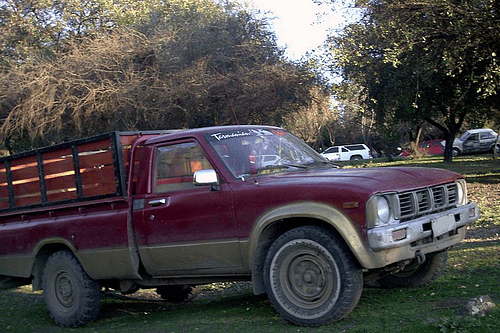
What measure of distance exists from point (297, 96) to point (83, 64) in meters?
6.78

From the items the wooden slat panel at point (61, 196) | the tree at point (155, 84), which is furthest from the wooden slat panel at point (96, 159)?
the tree at point (155, 84)

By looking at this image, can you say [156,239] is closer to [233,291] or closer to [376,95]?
[233,291]

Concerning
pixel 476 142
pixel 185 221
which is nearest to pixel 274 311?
pixel 185 221

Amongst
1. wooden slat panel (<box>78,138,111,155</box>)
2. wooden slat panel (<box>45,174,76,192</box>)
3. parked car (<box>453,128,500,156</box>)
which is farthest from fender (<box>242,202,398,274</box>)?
parked car (<box>453,128,500,156</box>)

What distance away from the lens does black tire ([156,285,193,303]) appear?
26.2 ft

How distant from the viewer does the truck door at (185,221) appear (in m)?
5.86

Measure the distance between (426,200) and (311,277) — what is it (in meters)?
1.25

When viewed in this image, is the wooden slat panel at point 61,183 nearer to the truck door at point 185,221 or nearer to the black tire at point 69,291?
the black tire at point 69,291

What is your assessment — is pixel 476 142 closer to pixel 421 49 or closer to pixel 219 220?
pixel 421 49

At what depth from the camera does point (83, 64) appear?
1930cm

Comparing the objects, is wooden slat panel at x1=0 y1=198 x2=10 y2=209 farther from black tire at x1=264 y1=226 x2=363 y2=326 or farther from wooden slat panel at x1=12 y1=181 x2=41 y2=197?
black tire at x1=264 y1=226 x2=363 y2=326

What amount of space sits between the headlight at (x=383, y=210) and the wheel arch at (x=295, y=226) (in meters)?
0.23

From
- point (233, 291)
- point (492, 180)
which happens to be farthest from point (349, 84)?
A: point (233, 291)

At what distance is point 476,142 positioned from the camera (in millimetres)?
43031
